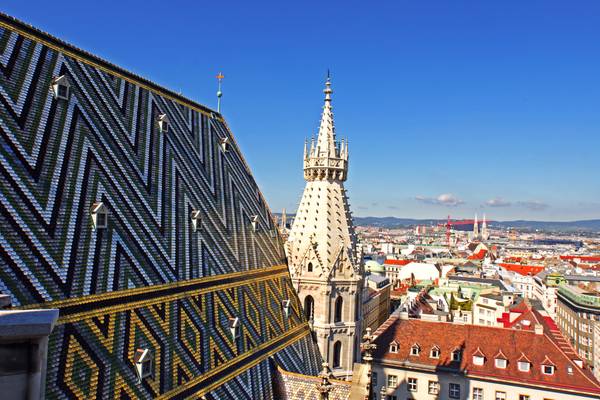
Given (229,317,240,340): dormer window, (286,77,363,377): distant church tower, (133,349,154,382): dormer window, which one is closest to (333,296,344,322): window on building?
(286,77,363,377): distant church tower

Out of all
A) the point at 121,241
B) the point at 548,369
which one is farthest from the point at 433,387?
the point at 121,241

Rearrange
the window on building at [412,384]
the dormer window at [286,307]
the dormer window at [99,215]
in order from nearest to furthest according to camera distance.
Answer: the dormer window at [99,215], the dormer window at [286,307], the window on building at [412,384]

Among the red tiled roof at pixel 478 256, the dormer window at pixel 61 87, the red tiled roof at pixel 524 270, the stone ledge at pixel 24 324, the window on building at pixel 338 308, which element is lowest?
the red tiled roof at pixel 524 270

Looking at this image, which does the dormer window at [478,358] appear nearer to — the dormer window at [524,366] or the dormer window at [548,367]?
the dormer window at [524,366]

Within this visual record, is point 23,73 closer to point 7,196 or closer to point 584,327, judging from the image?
point 7,196

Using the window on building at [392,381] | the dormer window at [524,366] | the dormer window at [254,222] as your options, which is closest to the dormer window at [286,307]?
the dormer window at [254,222]

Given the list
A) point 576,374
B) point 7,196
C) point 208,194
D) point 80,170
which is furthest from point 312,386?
point 576,374

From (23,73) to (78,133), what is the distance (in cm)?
195

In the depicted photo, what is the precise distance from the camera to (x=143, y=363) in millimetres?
12234

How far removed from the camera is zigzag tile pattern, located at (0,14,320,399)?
430 inches

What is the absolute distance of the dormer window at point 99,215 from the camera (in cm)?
1282

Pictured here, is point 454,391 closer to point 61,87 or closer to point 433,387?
point 433,387

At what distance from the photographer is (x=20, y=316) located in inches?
153

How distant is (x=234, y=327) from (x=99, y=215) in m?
6.40
